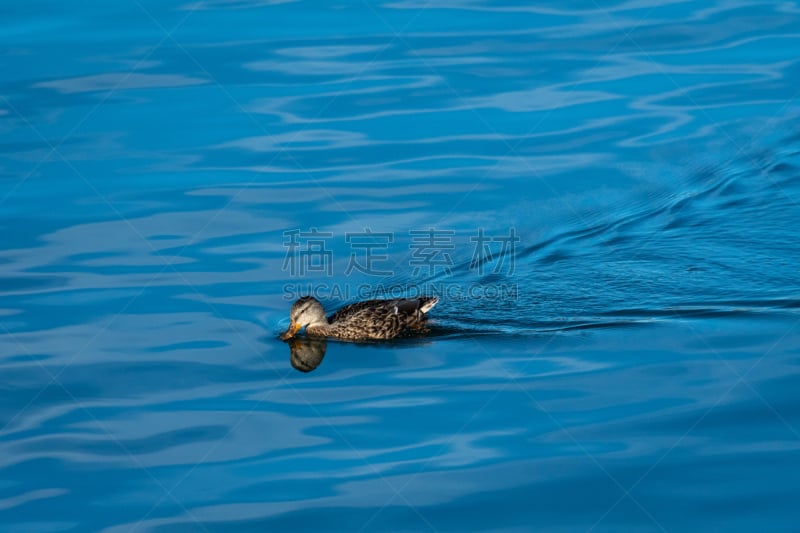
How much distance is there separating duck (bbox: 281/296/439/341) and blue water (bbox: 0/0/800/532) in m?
0.15

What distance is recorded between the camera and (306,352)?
10430mm

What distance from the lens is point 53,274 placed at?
11648 mm

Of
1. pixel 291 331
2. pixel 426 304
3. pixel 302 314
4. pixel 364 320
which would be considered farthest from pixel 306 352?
pixel 426 304

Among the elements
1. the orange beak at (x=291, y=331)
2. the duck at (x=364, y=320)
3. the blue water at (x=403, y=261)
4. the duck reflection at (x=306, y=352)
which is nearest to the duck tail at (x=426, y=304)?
the duck at (x=364, y=320)

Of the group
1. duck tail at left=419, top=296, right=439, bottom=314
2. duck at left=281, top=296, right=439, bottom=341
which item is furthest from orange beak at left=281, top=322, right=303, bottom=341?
duck tail at left=419, top=296, right=439, bottom=314

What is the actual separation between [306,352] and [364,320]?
0.61m

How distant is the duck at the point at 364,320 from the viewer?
1048 centimetres

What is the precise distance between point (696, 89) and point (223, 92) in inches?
240

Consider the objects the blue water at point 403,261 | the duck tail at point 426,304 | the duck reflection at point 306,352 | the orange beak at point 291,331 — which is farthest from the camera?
the duck tail at point 426,304

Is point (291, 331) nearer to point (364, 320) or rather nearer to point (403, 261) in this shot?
point (364, 320)

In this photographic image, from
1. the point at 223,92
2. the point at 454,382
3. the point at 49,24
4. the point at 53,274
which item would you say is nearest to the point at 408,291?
the point at 454,382

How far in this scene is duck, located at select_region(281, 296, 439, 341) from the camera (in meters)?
10.5

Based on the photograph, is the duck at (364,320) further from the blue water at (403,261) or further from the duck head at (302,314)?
the blue water at (403,261)

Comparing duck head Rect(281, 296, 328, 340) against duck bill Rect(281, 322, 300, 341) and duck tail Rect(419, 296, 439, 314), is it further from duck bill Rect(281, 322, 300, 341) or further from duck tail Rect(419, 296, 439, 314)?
duck tail Rect(419, 296, 439, 314)
